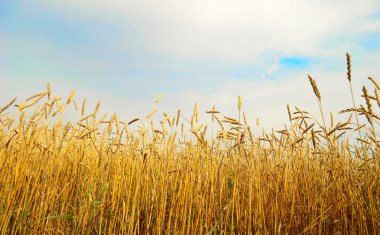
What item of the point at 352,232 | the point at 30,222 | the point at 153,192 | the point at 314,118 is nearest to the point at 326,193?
the point at 352,232

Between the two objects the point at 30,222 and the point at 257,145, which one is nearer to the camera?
the point at 30,222

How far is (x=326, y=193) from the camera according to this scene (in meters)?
2.76

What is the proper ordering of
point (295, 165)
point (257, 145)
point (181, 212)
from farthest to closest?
1. point (295, 165)
2. point (257, 145)
3. point (181, 212)

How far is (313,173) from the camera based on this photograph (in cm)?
283

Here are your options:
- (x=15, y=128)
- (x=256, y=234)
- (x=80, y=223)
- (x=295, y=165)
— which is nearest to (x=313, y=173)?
(x=295, y=165)

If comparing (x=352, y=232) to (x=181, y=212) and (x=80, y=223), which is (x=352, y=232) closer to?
(x=181, y=212)

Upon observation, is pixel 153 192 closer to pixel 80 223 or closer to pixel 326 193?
pixel 80 223

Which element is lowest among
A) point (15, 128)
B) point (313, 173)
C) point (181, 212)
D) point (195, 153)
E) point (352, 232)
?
point (352, 232)

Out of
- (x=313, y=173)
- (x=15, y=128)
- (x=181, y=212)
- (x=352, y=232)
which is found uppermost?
(x=15, y=128)

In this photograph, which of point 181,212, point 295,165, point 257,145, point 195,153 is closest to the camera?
point 181,212

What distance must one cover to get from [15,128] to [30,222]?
0.84m

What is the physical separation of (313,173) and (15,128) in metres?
2.65

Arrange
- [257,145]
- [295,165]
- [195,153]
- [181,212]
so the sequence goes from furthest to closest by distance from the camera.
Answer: [295,165]
[257,145]
[195,153]
[181,212]

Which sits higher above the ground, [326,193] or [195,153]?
[195,153]
